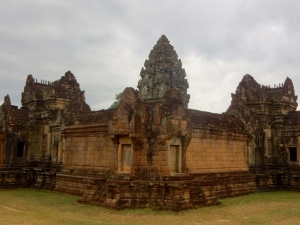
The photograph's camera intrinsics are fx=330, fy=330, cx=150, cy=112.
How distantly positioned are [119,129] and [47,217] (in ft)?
13.8

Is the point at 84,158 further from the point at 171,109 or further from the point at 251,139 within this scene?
the point at 251,139

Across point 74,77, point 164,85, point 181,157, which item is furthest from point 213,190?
point 164,85

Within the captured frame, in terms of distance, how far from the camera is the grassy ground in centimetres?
1064

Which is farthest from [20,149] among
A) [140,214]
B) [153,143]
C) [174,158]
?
[140,214]

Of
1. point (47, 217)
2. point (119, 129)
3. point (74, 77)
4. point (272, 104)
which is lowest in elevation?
point (47, 217)

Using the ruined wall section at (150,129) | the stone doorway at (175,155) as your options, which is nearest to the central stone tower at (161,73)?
the stone doorway at (175,155)

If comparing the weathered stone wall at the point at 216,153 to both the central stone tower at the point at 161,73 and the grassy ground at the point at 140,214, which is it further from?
the central stone tower at the point at 161,73

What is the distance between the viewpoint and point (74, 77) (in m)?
24.3

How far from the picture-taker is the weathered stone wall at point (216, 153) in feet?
50.9

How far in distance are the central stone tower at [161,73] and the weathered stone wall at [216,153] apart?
11.5m

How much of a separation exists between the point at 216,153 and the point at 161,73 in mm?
14375

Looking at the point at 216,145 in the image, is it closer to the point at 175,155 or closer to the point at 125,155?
the point at 175,155

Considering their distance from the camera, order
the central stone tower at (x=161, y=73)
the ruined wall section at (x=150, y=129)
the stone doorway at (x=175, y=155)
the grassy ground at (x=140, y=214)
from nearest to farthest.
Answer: the grassy ground at (x=140, y=214) < the ruined wall section at (x=150, y=129) < the stone doorway at (x=175, y=155) < the central stone tower at (x=161, y=73)

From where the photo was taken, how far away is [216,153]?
674 inches
